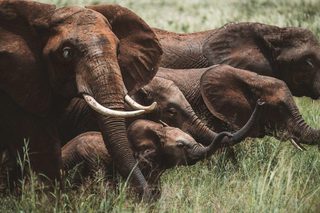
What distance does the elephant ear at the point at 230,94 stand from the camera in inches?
468

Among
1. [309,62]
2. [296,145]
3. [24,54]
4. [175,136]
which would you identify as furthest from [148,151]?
[309,62]

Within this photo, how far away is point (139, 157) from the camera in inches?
381

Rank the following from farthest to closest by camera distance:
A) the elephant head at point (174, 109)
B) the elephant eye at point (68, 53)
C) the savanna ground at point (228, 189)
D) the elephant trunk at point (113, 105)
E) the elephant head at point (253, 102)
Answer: the elephant head at point (253, 102) → the elephant head at point (174, 109) → the elephant eye at point (68, 53) → the elephant trunk at point (113, 105) → the savanna ground at point (228, 189)

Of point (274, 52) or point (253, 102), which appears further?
point (274, 52)

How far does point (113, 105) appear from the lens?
27.8ft

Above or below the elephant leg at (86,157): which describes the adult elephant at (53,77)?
above

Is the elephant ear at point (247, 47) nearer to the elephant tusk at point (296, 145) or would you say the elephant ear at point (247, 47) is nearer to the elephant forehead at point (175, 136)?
the elephant tusk at point (296, 145)

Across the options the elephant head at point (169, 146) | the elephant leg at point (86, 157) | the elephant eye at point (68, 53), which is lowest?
the elephant leg at point (86, 157)

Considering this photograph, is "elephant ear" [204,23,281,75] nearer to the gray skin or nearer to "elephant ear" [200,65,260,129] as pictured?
the gray skin

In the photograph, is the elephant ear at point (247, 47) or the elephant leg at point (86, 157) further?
the elephant ear at point (247, 47)

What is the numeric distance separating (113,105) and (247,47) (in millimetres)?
5375

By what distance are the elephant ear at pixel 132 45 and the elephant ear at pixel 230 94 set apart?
6.93 ft

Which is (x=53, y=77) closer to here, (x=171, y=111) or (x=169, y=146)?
(x=169, y=146)

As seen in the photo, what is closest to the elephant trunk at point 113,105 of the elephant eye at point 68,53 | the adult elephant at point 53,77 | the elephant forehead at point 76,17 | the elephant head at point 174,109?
the adult elephant at point 53,77
